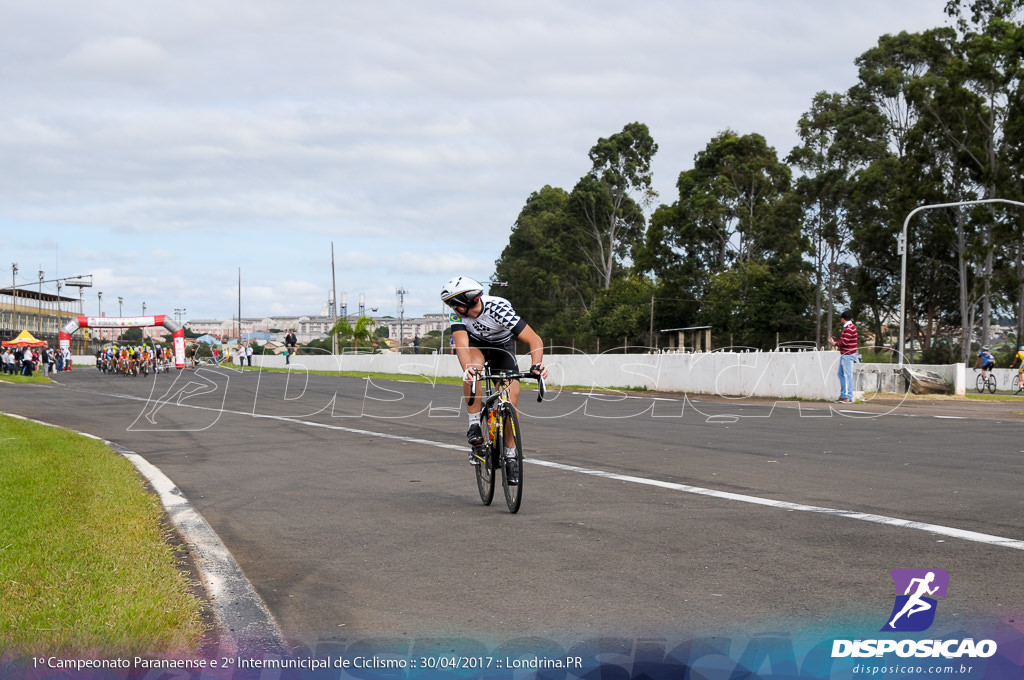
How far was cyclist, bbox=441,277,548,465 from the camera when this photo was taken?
770 cm

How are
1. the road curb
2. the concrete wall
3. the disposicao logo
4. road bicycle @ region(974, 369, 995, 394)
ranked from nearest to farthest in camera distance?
the disposicao logo < the road curb < the concrete wall < road bicycle @ region(974, 369, 995, 394)

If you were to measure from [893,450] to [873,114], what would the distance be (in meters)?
47.6

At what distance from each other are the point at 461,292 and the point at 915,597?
13.3 feet

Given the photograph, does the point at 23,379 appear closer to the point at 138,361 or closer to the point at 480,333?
the point at 138,361

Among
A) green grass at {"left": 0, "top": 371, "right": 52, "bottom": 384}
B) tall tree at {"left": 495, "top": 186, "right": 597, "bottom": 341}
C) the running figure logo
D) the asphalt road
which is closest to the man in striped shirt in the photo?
the asphalt road

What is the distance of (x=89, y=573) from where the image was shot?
196 inches

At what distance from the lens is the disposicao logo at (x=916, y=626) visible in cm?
380

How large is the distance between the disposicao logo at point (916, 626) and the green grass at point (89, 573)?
2.63m

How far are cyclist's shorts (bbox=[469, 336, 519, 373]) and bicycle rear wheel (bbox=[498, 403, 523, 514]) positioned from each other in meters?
0.63

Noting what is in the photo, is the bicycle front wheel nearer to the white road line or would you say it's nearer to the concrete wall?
the white road line

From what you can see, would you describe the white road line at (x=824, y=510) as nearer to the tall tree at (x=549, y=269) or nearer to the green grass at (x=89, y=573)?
the green grass at (x=89, y=573)

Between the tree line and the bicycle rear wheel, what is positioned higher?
the tree line

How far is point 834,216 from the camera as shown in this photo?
56.2 metres

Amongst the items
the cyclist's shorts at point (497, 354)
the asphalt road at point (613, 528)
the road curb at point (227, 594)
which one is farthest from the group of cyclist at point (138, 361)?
the road curb at point (227, 594)
